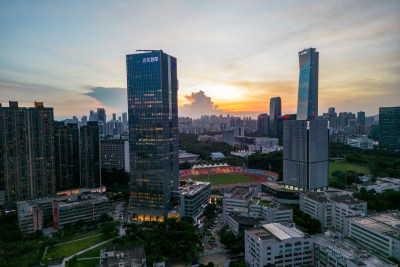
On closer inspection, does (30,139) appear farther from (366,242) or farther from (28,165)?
(366,242)

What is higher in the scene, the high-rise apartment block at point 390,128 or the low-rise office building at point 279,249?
the high-rise apartment block at point 390,128

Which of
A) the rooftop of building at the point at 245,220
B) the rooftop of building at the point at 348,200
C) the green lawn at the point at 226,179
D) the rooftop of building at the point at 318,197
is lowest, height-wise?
the green lawn at the point at 226,179

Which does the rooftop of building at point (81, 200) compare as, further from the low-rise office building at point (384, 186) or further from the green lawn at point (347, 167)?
the green lawn at point (347, 167)

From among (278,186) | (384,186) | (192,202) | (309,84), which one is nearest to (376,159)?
(384,186)

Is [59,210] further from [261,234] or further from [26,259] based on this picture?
[261,234]

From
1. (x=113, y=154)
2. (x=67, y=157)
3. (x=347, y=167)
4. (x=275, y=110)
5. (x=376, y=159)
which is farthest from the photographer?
(x=275, y=110)

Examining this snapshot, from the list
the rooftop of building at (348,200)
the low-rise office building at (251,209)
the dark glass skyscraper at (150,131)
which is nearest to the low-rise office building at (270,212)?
the low-rise office building at (251,209)
